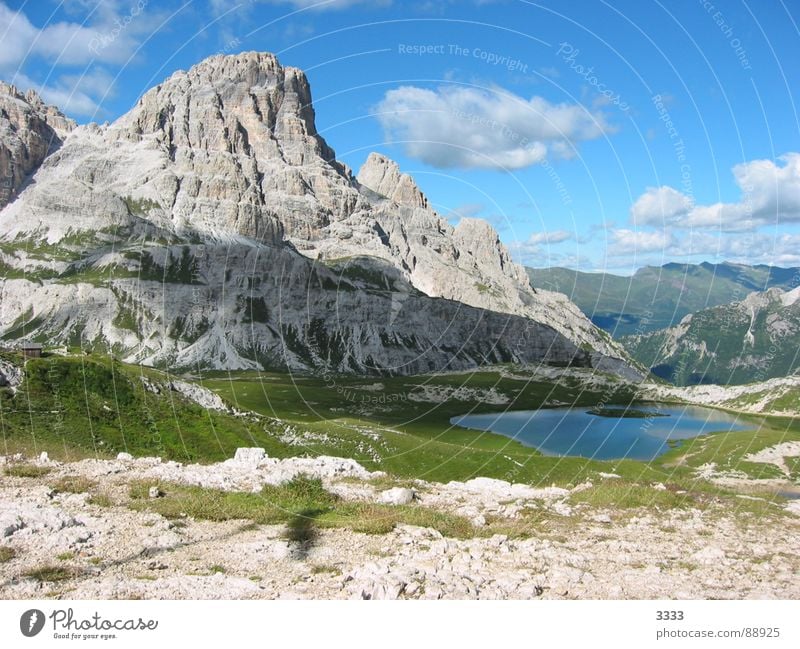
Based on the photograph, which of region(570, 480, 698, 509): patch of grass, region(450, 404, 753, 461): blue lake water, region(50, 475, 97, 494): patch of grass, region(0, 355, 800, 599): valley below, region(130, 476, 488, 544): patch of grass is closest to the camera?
region(0, 355, 800, 599): valley below

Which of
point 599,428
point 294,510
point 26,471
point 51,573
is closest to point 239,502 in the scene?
point 294,510

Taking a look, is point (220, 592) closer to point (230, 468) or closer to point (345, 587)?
point (345, 587)

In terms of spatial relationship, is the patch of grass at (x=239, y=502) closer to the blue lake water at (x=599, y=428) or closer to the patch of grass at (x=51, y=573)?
the patch of grass at (x=51, y=573)

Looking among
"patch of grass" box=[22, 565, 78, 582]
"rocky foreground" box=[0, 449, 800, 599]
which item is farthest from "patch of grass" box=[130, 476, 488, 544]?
"patch of grass" box=[22, 565, 78, 582]

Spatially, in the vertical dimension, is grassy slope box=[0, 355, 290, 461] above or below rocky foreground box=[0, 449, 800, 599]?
above

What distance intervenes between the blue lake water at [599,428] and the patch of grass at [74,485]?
7470cm

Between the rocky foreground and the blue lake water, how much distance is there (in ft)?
223

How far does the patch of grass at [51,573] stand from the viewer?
14164mm

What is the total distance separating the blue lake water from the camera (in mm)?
103500

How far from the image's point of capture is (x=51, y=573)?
14367 mm

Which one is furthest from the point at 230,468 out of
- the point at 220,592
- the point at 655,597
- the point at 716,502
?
the point at 716,502

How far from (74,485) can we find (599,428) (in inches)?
5097

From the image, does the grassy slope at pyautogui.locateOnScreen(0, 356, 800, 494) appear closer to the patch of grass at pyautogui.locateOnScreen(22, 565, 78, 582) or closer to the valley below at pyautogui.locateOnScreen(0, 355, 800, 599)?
the valley below at pyautogui.locateOnScreen(0, 355, 800, 599)

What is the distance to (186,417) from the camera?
154 feet
